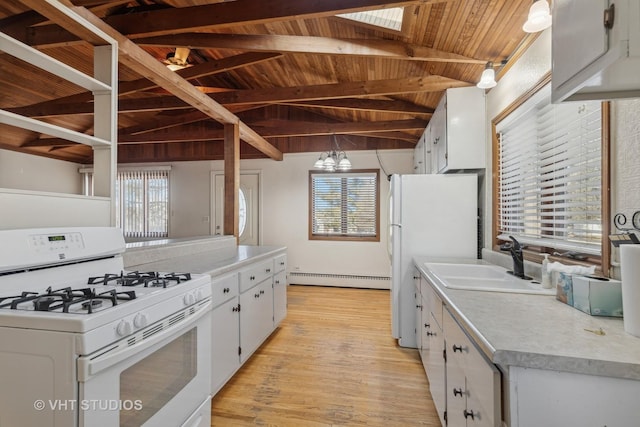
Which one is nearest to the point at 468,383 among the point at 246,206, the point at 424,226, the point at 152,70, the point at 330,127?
the point at 424,226

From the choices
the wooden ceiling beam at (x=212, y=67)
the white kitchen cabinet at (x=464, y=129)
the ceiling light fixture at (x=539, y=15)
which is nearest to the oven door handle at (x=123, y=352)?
the ceiling light fixture at (x=539, y=15)

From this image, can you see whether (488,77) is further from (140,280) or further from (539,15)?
(140,280)

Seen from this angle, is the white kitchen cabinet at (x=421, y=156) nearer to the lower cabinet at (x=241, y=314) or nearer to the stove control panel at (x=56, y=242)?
the lower cabinet at (x=241, y=314)

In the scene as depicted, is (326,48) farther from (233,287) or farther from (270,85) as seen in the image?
(233,287)

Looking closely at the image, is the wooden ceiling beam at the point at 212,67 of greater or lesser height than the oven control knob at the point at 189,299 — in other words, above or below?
above

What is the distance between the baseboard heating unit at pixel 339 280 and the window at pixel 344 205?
642 mm

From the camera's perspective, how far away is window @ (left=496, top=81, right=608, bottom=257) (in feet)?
4.62

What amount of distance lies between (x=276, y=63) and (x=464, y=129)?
2.11 metres

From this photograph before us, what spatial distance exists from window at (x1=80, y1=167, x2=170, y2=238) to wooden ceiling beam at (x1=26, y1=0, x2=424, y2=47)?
3671 millimetres

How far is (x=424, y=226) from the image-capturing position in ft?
8.86

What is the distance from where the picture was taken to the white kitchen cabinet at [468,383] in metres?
0.87

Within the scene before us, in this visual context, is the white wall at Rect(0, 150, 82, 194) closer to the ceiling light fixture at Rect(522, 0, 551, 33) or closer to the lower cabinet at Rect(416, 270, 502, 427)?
the lower cabinet at Rect(416, 270, 502, 427)

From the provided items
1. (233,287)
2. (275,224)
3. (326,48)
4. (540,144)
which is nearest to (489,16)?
(540,144)

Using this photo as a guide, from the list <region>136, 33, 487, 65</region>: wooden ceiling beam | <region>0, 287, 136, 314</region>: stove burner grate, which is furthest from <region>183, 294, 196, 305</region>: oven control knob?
<region>136, 33, 487, 65</region>: wooden ceiling beam
